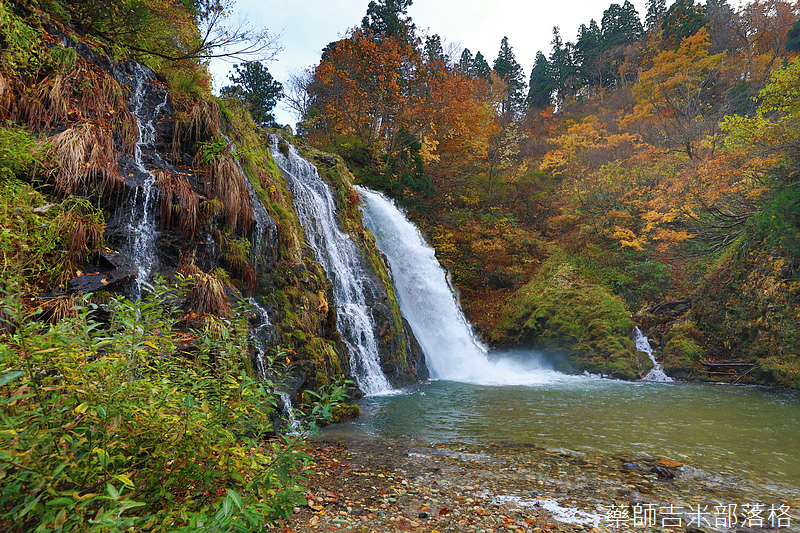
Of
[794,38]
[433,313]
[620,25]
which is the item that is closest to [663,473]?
[433,313]

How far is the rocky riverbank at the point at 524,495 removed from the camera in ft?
10.6

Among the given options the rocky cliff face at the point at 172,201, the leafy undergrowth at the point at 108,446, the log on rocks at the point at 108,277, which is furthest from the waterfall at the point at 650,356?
the log on rocks at the point at 108,277

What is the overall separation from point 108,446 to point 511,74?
4673 centimetres

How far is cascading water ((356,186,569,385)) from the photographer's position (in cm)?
1298

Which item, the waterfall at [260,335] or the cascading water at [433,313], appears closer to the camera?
the waterfall at [260,335]

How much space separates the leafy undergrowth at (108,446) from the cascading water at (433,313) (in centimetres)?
1055

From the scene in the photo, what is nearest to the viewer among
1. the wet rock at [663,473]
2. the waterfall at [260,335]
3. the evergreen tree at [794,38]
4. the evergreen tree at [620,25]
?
the wet rock at [663,473]

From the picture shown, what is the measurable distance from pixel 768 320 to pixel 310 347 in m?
12.3

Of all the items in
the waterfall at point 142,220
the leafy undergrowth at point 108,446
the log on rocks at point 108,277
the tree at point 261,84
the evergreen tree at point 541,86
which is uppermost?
the evergreen tree at point 541,86

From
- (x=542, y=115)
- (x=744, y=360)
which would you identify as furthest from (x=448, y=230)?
(x=542, y=115)

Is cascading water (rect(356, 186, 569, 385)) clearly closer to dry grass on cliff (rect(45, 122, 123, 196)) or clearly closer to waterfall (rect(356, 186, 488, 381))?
waterfall (rect(356, 186, 488, 381))

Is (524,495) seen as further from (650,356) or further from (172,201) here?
(650,356)

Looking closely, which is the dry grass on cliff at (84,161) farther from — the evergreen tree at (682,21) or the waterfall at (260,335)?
the evergreen tree at (682,21)

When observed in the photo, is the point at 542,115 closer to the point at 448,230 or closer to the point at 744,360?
the point at 448,230
